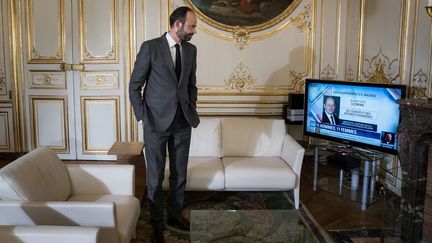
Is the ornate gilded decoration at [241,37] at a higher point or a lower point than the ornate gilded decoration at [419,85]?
higher

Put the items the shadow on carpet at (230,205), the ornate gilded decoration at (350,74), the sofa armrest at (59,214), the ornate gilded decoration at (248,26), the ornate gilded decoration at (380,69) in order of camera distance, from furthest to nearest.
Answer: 1. the ornate gilded decoration at (248,26)
2. the ornate gilded decoration at (350,74)
3. the ornate gilded decoration at (380,69)
4. the shadow on carpet at (230,205)
5. the sofa armrest at (59,214)

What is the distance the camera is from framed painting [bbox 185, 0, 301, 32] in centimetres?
367

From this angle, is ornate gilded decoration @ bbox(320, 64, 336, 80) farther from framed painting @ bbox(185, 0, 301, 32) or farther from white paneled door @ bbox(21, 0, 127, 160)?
white paneled door @ bbox(21, 0, 127, 160)

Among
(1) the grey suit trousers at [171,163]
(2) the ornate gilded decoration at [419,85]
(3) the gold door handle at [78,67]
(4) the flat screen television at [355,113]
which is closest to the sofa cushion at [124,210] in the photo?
(1) the grey suit trousers at [171,163]

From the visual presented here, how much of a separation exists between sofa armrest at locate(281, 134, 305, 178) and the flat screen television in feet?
1.14

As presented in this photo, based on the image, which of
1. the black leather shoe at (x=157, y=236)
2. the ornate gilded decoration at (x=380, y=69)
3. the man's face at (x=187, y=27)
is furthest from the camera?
the ornate gilded decoration at (x=380, y=69)

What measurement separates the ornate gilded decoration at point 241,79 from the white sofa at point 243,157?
0.88 meters

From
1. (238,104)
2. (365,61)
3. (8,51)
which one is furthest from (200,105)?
(8,51)

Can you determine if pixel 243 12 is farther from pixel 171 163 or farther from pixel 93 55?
pixel 171 163

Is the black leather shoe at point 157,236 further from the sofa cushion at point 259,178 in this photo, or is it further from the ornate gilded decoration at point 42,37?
the ornate gilded decoration at point 42,37

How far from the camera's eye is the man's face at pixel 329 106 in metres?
2.99

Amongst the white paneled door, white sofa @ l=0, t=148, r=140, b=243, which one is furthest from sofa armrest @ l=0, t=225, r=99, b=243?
the white paneled door

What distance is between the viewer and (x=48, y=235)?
4.48 ft

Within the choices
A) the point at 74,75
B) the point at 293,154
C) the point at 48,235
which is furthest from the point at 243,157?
the point at 74,75
